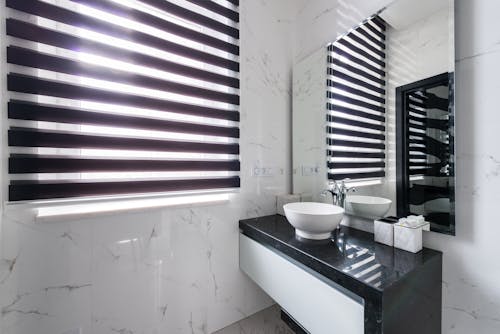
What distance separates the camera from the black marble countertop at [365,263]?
2.51ft

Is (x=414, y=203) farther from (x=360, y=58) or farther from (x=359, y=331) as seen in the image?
(x=360, y=58)

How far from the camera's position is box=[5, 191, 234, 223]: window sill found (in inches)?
40.1

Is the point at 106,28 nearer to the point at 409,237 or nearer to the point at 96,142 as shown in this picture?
the point at 96,142

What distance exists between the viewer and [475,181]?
3.05ft

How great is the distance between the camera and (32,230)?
103 cm

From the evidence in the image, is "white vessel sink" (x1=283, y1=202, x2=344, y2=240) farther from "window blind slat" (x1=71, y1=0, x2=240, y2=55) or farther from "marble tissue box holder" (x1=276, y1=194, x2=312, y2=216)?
"window blind slat" (x1=71, y1=0, x2=240, y2=55)

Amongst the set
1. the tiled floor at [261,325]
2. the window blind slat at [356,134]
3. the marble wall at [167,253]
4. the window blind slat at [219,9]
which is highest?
the window blind slat at [219,9]

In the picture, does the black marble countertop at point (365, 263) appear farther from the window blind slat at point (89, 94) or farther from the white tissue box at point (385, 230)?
the window blind slat at point (89, 94)

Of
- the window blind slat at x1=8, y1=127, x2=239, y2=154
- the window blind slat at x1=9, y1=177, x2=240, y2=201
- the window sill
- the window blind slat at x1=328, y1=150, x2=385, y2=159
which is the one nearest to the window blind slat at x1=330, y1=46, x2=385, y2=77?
the window blind slat at x1=328, y1=150, x2=385, y2=159

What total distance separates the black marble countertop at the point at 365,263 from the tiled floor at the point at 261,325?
721 millimetres

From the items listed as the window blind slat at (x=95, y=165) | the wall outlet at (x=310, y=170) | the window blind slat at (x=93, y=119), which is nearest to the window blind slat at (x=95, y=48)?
the window blind slat at (x=93, y=119)

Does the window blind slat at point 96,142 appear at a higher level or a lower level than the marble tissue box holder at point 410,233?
higher

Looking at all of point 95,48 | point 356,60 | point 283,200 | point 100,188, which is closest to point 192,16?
point 95,48

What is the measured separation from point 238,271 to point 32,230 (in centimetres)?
119
